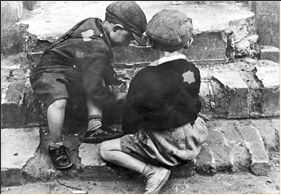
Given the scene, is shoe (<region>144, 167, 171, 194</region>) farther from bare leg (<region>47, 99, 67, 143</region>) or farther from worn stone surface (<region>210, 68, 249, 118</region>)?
worn stone surface (<region>210, 68, 249, 118</region>)

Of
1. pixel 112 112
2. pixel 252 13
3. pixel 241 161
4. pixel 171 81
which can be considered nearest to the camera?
pixel 171 81

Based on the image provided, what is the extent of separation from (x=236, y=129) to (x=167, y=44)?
105cm

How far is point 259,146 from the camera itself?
354 centimetres

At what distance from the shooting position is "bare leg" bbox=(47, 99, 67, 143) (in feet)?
11.0

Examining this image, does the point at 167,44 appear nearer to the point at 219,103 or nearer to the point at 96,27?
the point at 96,27

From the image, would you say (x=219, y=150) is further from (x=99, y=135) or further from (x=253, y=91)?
(x=99, y=135)

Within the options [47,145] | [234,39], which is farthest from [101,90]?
[234,39]

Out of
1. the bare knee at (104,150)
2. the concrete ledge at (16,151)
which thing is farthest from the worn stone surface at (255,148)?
the concrete ledge at (16,151)

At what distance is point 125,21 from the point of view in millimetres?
3432

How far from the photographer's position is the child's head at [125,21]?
3.44 metres

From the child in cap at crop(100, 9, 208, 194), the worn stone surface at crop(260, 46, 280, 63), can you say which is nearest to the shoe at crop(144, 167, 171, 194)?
the child in cap at crop(100, 9, 208, 194)

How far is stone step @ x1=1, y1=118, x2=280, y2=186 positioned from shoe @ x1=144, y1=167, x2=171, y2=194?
0.17 metres

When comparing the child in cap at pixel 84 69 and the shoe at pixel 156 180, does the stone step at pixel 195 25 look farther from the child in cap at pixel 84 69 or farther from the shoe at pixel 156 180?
the shoe at pixel 156 180

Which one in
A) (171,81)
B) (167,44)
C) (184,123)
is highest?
(167,44)
